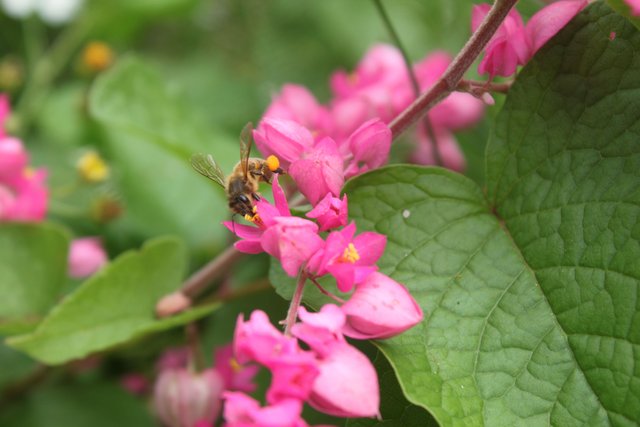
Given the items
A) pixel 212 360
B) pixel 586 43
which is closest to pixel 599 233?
pixel 586 43

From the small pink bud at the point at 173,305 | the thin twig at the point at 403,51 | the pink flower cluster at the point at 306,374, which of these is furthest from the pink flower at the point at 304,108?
the pink flower cluster at the point at 306,374

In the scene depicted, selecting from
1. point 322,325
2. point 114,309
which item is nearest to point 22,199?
point 114,309

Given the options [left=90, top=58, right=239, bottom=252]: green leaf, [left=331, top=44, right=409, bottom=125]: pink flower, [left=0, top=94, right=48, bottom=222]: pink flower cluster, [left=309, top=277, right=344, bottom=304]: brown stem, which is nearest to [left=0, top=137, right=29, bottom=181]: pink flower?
[left=0, top=94, right=48, bottom=222]: pink flower cluster

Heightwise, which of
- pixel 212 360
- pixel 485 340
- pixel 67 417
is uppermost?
pixel 485 340

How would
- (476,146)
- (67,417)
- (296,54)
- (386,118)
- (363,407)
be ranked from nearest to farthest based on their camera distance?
(363,407), (386,118), (67,417), (476,146), (296,54)

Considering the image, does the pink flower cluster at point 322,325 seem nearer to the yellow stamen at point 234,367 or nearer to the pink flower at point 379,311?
the pink flower at point 379,311

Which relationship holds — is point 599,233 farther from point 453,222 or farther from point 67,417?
point 67,417

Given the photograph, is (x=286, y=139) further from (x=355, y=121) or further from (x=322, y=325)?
(x=355, y=121)
